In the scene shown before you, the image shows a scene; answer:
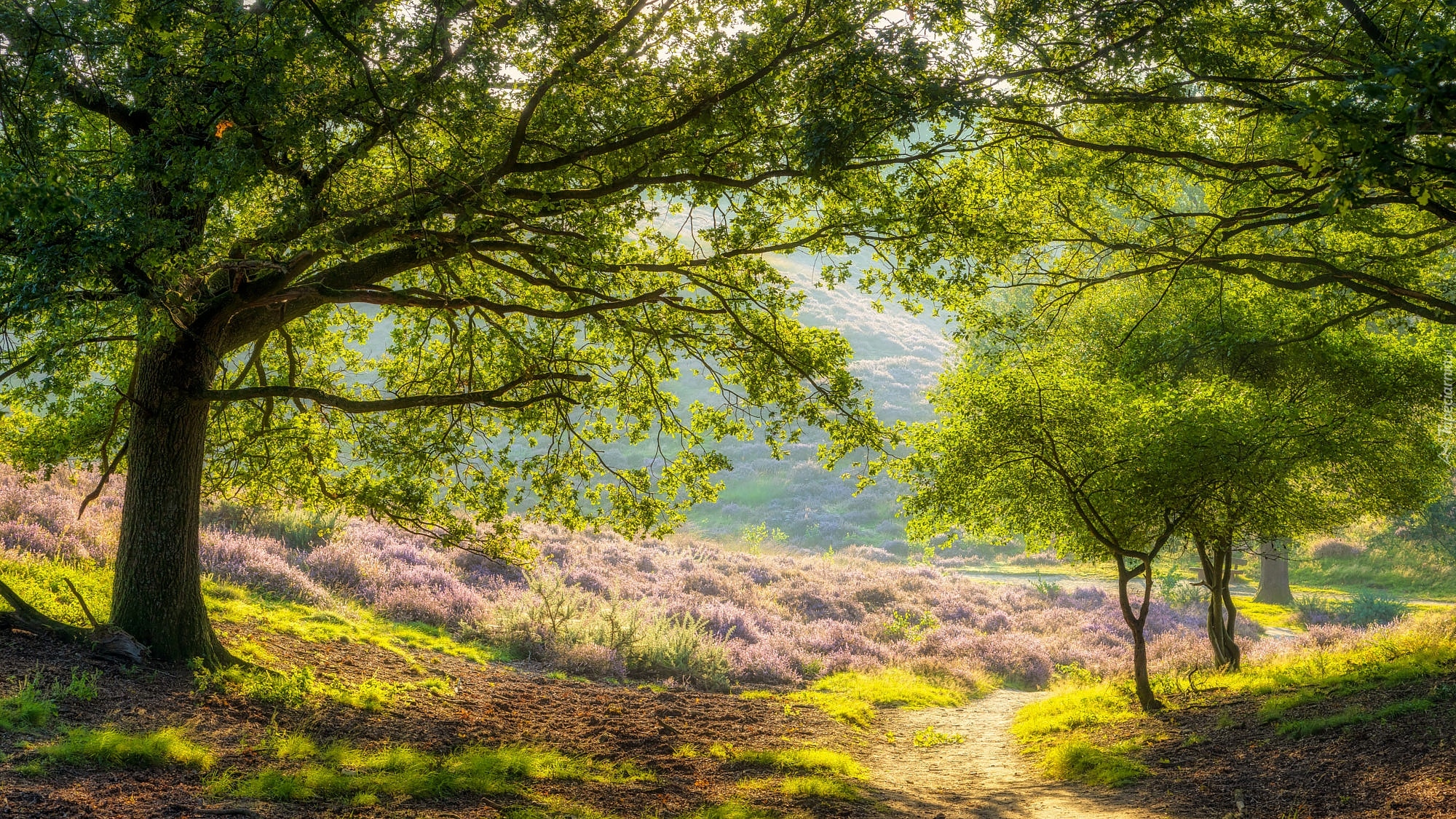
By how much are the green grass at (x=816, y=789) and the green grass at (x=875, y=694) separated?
4.39 m

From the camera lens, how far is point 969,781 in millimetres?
9109

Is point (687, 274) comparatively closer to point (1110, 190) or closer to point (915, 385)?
point (1110, 190)

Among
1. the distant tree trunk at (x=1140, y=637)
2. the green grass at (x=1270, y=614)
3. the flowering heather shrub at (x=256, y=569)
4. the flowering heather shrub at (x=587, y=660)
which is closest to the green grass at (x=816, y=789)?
the distant tree trunk at (x=1140, y=637)

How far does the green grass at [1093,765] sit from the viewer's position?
28.2ft

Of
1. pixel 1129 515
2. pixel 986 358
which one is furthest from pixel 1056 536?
pixel 986 358

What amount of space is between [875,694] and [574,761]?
26.8 feet

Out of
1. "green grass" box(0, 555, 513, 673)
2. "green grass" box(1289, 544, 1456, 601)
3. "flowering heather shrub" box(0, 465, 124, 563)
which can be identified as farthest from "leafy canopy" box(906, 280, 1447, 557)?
"green grass" box(1289, 544, 1456, 601)

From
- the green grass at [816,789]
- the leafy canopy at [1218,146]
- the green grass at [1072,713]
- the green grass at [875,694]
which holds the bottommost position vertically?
the green grass at [875,694]

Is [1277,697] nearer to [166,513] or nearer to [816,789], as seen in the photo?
[816,789]

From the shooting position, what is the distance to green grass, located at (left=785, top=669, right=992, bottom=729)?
42.0 ft

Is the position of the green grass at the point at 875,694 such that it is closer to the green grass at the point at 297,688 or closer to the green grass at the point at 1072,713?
the green grass at the point at 1072,713

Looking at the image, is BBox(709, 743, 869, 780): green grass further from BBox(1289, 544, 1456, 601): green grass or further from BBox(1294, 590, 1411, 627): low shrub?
BBox(1289, 544, 1456, 601): green grass

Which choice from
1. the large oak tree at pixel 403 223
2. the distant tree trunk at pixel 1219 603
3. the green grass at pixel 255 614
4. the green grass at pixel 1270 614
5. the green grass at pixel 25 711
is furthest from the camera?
the green grass at pixel 1270 614

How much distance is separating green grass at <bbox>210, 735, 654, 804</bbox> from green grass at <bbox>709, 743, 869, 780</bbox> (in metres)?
1.29
